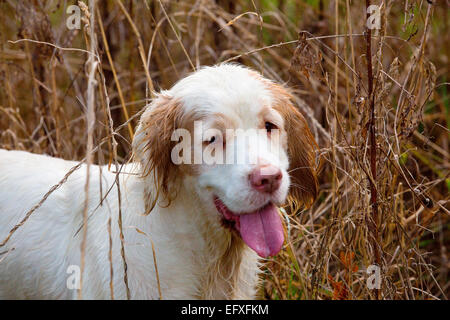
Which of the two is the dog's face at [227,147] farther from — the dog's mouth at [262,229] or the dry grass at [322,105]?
the dry grass at [322,105]

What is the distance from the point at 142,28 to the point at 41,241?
6.36ft

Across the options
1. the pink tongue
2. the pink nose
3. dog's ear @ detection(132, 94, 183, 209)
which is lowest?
the pink tongue

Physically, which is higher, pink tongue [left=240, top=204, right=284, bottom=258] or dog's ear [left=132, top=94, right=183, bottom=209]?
dog's ear [left=132, top=94, right=183, bottom=209]

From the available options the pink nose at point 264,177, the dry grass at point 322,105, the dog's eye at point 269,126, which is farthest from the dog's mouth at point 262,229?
the dry grass at point 322,105

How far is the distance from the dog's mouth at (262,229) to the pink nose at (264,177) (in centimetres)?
14

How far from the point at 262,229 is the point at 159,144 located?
0.49 meters

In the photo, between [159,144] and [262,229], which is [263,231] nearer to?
[262,229]

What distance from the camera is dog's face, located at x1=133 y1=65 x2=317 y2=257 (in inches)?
79.4

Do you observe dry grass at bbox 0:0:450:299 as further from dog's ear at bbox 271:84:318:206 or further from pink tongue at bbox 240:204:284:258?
pink tongue at bbox 240:204:284:258

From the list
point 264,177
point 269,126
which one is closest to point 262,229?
point 264,177

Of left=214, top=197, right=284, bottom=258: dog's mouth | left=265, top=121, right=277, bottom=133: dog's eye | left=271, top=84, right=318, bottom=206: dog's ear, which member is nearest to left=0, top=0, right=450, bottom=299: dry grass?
left=271, top=84, right=318, bottom=206: dog's ear

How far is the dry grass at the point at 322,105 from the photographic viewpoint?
2346mm

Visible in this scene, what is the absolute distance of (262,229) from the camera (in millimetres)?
2109

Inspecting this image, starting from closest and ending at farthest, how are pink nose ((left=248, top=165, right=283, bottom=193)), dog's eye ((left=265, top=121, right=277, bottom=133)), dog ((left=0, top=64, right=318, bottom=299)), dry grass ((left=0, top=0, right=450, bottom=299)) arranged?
pink nose ((left=248, top=165, right=283, bottom=193)) → dog ((left=0, top=64, right=318, bottom=299)) → dog's eye ((left=265, top=121, right=277, bottom=133)) → dry grass ((left=0, top=0, right=450, bottom=299))
